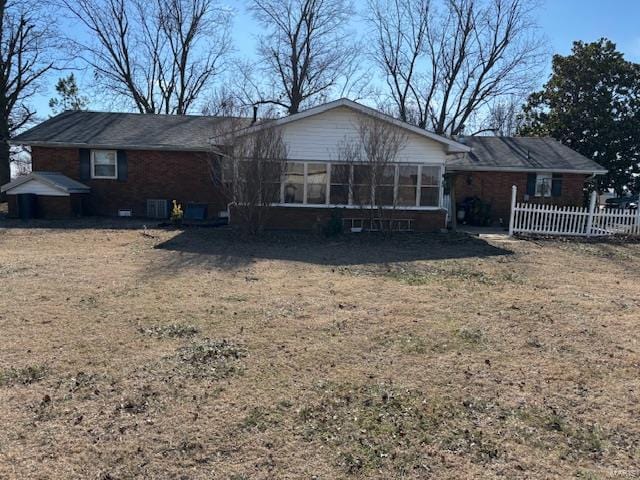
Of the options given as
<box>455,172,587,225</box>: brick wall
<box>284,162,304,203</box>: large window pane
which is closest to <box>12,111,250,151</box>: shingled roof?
<box>284,162,304,203</box>: large window pane

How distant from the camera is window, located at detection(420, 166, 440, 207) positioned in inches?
614

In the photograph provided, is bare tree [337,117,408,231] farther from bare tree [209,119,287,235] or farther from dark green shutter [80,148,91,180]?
dark green shutter [80,148,91,180]

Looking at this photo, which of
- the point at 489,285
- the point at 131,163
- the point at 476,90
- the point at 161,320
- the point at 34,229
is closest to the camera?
the point at 161,320

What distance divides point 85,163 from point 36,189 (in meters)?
2.13

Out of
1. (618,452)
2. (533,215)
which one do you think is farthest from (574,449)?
(533,215)

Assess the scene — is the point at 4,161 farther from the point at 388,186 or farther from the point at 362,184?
the point at 388,186

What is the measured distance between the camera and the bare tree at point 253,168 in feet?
42.2

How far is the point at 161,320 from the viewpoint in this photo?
583 centimetres

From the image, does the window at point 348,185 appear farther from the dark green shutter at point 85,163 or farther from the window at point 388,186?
the dark green shutter at point 85,163

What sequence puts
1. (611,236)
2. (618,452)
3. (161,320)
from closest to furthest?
1. (618,452)
2. (161,320)
3. (611,236)

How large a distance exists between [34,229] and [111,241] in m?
3.73

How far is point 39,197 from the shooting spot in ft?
55.0

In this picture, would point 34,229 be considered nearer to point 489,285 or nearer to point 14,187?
point 14,187

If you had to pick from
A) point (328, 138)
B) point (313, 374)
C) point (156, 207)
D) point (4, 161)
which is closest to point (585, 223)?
point (328, 138)
